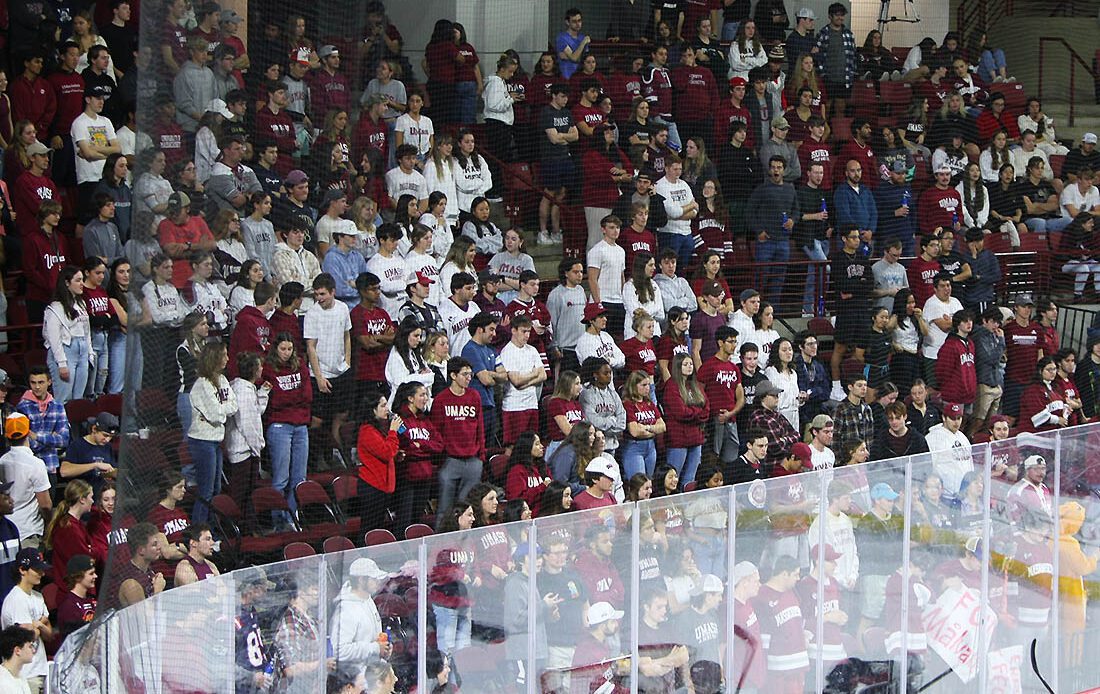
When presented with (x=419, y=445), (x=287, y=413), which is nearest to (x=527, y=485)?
(x=419, y=445)

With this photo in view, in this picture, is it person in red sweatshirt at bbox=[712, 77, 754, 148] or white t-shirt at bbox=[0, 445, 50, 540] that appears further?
person in red sweatshirt at bbox=[712, 77, 754, 148]

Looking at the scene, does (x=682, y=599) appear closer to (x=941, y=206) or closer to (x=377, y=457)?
(x=377, y=457)

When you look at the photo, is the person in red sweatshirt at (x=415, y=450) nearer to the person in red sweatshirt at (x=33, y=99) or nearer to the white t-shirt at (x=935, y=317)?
the person in red sweatshirt at (x=33, y=99)

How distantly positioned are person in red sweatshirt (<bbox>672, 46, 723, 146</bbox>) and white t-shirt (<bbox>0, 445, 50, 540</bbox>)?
548 centimetres

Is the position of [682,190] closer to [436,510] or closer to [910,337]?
[910,337]

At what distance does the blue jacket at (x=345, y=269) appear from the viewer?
7.43 meters

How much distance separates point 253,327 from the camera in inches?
245

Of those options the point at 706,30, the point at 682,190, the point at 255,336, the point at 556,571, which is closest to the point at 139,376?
the point at 255,336

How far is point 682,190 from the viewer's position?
34.5 ft

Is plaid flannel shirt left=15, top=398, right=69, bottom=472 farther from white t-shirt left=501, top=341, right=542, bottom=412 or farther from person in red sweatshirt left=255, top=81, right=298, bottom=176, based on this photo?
white t-shirt left=501, top=341, right=542, bottom=412

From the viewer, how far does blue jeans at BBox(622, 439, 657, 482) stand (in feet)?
27.9

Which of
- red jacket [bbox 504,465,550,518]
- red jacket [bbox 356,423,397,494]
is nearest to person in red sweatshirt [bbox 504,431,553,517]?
red jacket [bbox 504,465,550,518]

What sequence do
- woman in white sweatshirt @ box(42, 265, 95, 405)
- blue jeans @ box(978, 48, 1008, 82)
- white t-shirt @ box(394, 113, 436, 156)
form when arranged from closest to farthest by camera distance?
woman in white sweatshirt @ box(42, 265, 95, 405), white t-shirt @ box(394, 113, 436, 156), blue jeans @ box(978, 48, 1008, 82)

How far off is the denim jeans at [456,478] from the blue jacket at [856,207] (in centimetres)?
418
